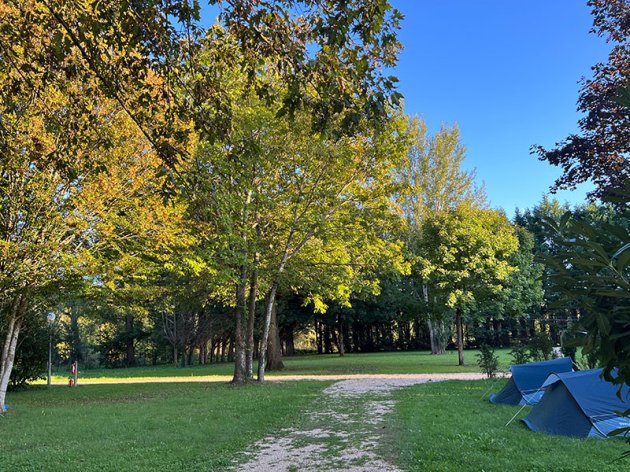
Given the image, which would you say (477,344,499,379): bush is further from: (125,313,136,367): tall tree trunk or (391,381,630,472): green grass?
(125,313,136,367): tall tree trunk

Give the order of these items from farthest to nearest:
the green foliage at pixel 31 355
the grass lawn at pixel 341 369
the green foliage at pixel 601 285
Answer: the grass lawn at pixel 341 369
the green foliage at pixel 31 355
the green foliage at pixel 601 285

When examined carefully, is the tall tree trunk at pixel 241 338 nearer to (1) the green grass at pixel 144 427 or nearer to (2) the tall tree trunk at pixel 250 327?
(2) the tall tree trunk at pixel 250 327

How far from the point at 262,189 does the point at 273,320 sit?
1215 cm

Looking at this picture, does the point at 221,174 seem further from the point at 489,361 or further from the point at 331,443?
the point at 489,361

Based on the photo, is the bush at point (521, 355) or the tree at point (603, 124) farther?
the bush at point (521, 355)

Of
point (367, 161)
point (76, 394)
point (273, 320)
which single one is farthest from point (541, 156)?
point (273, 320)

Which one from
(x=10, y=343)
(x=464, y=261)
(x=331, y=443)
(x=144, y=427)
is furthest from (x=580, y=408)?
(x=464, y=261)

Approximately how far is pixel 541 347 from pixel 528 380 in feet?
17.1

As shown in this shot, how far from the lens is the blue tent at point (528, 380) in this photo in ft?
32.3

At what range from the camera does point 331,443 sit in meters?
7.03

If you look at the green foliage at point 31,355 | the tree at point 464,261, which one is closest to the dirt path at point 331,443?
the tree at point 464,261

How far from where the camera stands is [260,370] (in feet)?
56.7

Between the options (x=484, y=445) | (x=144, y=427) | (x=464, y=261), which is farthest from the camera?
(x=464, y=261)

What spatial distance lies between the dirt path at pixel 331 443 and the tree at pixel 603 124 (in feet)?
21.8
